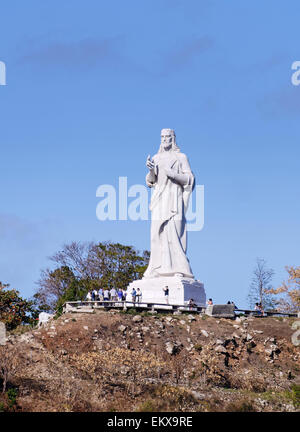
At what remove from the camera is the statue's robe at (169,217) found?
133 feet

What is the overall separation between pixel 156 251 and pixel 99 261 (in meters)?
14.4

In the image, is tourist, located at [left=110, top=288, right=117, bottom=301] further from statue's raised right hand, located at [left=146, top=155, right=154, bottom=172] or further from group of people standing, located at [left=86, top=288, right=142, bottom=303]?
statue's raised right hand, located at [left=146, top=155, right=154, bottom=172]

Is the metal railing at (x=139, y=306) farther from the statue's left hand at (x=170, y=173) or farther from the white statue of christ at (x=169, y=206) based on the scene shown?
the statue's left hand at (x=170, y=173)

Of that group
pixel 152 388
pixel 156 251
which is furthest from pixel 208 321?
pixel 152 388

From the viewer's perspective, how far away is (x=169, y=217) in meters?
41.6

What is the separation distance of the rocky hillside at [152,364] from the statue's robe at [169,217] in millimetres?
3595

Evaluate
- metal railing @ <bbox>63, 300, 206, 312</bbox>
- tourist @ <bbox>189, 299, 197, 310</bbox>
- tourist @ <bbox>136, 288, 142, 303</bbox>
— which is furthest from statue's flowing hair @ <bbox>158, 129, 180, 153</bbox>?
metal railing @ <bbox>63, 300, 206, 312</bbox>

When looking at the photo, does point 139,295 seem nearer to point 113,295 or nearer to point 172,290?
point 172,290

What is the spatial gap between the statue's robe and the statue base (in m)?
0.60

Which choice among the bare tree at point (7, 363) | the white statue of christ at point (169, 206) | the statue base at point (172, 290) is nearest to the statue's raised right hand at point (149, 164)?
the white statue of christ at point (169, 206)

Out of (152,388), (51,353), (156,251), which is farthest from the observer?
(156,251)

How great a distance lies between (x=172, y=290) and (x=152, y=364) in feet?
23.6

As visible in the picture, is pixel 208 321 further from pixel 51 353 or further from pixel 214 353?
pixel 51 353

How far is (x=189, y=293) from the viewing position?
39562mm
